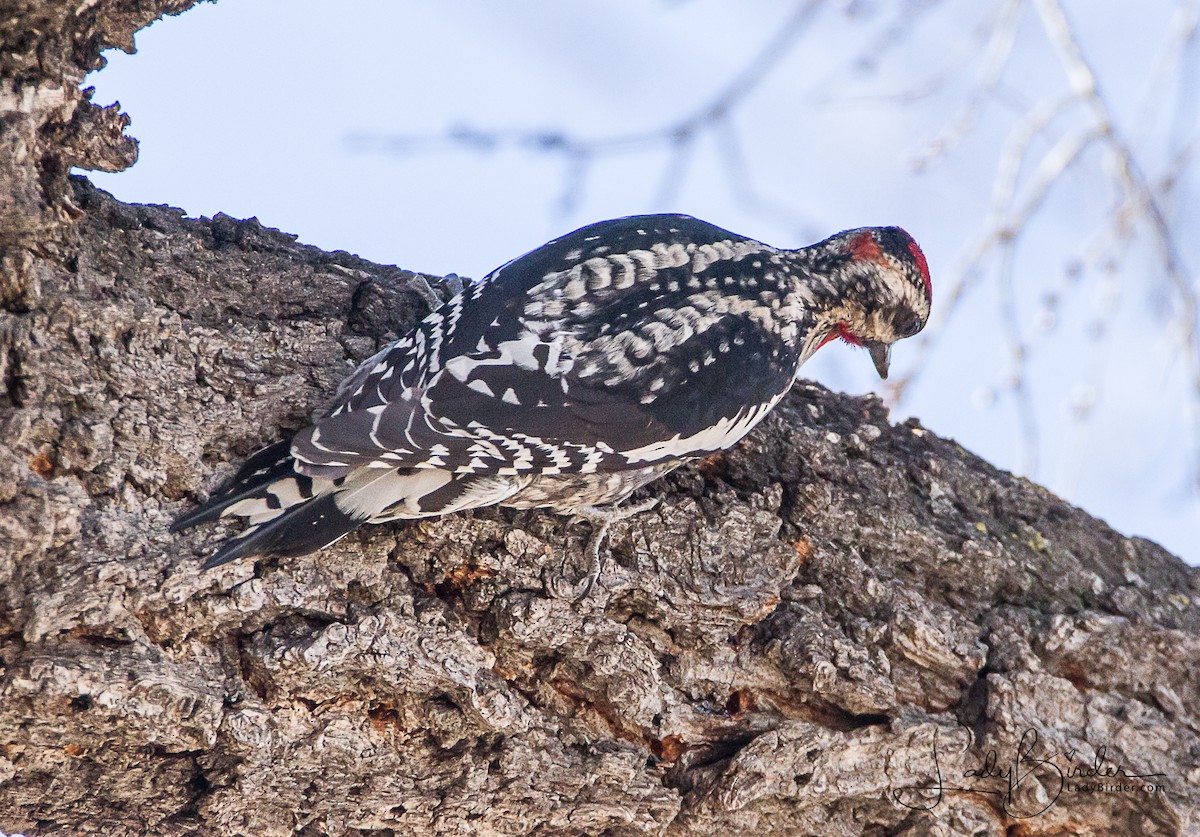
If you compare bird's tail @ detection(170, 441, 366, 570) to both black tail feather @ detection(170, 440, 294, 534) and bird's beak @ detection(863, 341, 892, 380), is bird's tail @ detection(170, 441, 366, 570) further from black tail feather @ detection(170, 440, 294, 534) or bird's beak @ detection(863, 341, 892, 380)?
bird's beak @ detection(863, 341, 892, 380)

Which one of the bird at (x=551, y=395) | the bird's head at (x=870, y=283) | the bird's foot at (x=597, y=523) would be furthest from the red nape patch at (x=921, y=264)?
the bird's foot at (x=597, y=523)

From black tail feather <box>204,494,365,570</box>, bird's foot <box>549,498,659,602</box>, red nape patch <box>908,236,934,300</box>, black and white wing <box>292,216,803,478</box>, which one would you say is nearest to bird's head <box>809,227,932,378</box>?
red nape patch <box>908,236,934,300</box>

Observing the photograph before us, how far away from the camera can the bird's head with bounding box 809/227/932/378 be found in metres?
2.98

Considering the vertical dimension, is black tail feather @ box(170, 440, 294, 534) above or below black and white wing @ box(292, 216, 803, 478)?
below

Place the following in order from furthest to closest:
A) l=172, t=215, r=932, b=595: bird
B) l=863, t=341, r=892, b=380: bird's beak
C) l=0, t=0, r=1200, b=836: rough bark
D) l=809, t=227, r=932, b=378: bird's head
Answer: l=863, t=341, r=892, b=380: bird's beak, l=809, t=227, r=932, b=378: bird's head, l=172, t=215, r=932, b=595: bird, l=0, t=0, r=1200, b=836: rough bark

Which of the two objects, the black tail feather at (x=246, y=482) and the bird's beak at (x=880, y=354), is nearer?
the black tail feather at (x=246, y=482)

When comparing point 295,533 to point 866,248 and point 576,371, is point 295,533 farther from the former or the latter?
point 866,248

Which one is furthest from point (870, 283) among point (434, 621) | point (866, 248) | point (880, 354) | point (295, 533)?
point (295, 533)

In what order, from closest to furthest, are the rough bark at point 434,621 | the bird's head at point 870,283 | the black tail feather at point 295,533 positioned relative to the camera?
1. the rough bark at point 434,621
2. the black tail feather at point 295,533
3. the bird's head at point 870,283

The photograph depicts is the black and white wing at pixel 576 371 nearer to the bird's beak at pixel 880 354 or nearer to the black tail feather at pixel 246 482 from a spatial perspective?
the black tail feather at pixel 246 482

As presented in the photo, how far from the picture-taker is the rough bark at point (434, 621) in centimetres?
185

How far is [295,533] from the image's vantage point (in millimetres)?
2020

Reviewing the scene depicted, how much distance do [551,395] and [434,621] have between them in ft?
1.81

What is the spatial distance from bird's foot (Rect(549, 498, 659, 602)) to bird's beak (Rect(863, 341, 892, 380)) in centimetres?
114
